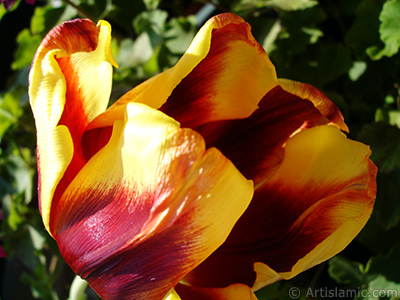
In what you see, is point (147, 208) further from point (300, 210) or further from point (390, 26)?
point (390, 26)

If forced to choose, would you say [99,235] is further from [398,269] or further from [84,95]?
[398,269]

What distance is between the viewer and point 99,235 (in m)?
0.32

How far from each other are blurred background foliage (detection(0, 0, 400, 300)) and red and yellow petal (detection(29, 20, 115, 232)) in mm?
159

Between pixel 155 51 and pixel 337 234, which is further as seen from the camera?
pixel 155 51

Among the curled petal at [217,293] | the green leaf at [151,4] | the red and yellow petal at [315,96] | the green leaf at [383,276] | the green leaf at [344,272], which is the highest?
the red and yellow petal at [315,96]

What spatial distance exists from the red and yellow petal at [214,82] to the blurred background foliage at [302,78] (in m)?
0.18

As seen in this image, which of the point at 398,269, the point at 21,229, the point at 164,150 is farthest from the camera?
the point at 21,229

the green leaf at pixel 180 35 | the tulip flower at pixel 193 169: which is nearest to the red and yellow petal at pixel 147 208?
the tulip flower at pixel 193 169

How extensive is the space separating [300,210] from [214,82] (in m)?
0.12

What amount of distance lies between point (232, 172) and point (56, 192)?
133mm

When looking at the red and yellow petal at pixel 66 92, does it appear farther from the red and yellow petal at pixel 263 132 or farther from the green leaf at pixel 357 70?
the green leaf at pixel 357 70

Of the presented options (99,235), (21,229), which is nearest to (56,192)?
(99,235)

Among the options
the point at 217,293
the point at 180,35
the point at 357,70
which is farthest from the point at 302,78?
the point at 217,293

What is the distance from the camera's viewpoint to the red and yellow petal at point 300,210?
1.16 ft
